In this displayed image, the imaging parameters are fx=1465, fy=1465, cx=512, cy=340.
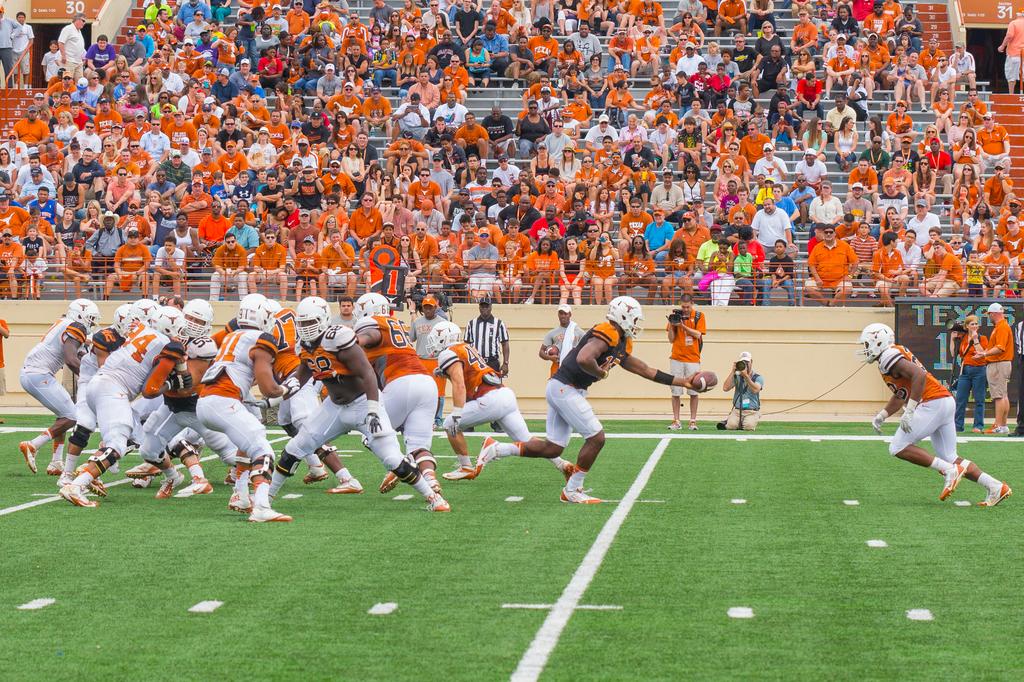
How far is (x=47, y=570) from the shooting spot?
8.45m

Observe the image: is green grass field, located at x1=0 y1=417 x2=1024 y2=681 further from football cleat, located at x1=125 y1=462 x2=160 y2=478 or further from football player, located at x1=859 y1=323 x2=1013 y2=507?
football player, located at x1=859 y1=323 x2=1013 y2=507

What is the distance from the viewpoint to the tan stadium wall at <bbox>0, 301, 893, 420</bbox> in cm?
2359

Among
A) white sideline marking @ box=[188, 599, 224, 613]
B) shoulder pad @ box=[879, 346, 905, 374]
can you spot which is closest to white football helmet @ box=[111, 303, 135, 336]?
white sideline marking @ box=[188, 599, 224, 613]

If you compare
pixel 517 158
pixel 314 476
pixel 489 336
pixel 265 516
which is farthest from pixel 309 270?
pixel 265 516

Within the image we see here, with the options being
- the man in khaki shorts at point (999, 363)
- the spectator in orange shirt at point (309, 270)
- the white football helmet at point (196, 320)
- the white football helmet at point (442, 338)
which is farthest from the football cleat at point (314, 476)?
the man in khaki shorts at point (999, 363)

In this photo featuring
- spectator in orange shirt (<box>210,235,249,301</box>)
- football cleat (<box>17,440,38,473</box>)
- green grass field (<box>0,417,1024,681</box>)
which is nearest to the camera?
green grass field (<box>0,417,1024,681</box>)

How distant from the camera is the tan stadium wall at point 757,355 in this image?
2359cm

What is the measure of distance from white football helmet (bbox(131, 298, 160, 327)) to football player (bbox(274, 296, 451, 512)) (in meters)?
2.06

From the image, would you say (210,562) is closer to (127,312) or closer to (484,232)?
(127,312)

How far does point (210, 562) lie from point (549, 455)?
164 inches

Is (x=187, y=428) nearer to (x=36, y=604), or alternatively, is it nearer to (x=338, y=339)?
(x=338, y=339)

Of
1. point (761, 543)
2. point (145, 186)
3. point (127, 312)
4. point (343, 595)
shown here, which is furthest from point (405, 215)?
point (343, 595)

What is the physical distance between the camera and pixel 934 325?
73.9 ft

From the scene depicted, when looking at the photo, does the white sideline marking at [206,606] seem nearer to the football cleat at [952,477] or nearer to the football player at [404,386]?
the football player at [404,386]
